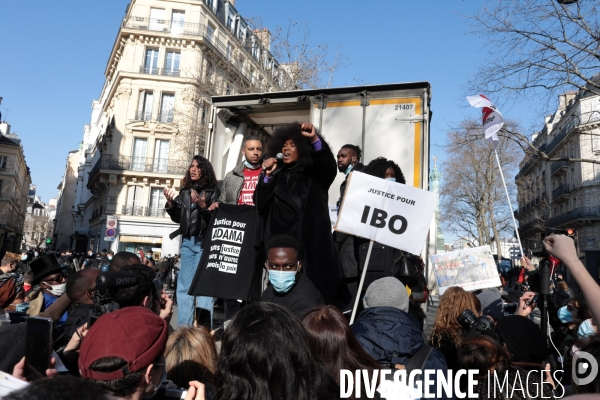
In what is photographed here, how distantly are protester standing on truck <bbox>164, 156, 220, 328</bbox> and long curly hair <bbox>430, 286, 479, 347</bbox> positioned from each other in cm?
276

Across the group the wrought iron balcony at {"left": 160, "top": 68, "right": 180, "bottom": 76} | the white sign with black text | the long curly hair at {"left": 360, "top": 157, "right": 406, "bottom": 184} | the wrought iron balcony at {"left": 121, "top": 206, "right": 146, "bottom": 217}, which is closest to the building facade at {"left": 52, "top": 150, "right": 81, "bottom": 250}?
the wrought iron balcony at {"left": 121, "top": 206, "right": 146, "bottom": 217}

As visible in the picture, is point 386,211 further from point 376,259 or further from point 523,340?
point 523,340

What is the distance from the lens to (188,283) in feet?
20.2

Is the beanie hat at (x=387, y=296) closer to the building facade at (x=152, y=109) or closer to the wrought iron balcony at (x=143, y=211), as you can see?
the building facade at (x=152, y=109)

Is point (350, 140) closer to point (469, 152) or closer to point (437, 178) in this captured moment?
point (469, 152)

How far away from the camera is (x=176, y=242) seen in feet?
132

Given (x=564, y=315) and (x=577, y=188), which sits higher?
(x=577, y=188)

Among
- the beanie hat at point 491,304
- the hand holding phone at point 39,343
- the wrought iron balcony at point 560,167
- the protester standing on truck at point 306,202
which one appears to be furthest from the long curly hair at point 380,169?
the wrought iron balcony at point 560,167

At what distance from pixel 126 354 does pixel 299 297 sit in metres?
1.94

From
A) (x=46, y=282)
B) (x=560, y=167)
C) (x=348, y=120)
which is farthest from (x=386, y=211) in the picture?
(x=560, y=167)

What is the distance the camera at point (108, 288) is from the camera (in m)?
2.88

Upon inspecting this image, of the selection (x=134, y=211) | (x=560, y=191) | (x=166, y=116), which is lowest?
(x=134, y=211)

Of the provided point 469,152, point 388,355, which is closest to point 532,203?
point 469,152

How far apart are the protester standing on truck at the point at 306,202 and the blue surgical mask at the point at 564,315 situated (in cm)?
274
